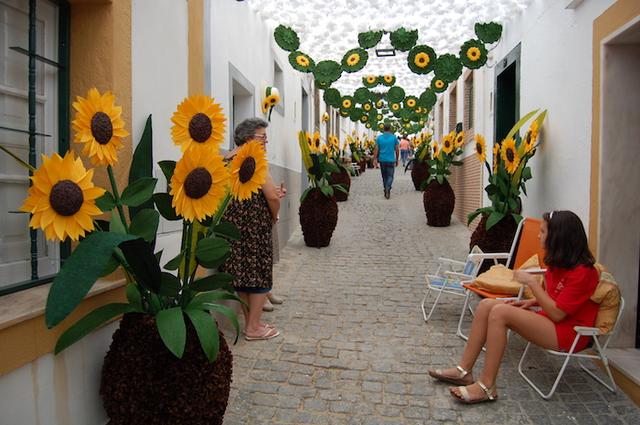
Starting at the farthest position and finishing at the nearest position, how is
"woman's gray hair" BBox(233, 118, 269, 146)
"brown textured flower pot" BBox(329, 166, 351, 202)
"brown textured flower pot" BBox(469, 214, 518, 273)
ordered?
"brown textured flower pot" BBox(329, 166, 351, 202) < "brown textured flower pot" BBox(469, 214, 518, 273) < "woman's gray hair" BBox(233, 118, 269, 146)

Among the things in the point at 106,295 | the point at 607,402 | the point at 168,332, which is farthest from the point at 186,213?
the point at 607,402

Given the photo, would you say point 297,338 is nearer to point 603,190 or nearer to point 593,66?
point 603,190

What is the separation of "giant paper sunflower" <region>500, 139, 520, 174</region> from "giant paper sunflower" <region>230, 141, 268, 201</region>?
11.6 ft

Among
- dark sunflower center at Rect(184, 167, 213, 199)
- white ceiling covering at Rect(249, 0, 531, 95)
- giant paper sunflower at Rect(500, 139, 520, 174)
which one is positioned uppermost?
white ceiling covering at Rect(249, 0, 531, 95)

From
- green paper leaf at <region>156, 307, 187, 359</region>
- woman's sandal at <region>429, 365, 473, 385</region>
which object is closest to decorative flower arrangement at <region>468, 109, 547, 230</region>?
woman's sandal at <region>429, 365, 473, 385</region>

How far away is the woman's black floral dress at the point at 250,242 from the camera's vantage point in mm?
3838

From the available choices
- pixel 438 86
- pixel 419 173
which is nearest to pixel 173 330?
pixel 438 86

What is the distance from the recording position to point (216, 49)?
4641 millimetres

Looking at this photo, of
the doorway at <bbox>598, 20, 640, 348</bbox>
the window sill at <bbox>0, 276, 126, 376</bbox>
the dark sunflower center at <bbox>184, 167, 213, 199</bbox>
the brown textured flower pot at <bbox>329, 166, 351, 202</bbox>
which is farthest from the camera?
the brown textured flower pot at <bbox>329, 166, 351, 202</bbox>

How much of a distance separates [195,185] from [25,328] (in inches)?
34.8

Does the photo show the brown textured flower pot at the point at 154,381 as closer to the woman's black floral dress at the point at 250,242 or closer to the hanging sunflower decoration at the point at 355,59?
the woman's black floral dress at the point at 250,242

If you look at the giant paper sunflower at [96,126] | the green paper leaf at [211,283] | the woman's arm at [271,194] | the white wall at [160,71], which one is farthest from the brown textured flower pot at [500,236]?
the giant paper sunflower at [96,126]

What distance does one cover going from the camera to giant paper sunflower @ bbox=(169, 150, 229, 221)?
2039mm

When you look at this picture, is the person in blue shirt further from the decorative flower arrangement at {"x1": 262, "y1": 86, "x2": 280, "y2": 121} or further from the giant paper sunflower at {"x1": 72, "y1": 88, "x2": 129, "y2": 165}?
the giant paper sunflower at {"x1": 72, "y1": 88, "x2": 129, "y2": 165}
